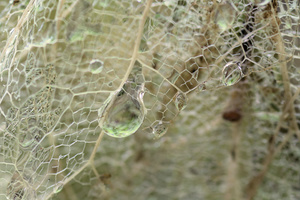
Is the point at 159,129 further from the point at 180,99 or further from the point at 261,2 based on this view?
the point at 261,2

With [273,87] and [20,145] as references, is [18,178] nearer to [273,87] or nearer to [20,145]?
[20,145]

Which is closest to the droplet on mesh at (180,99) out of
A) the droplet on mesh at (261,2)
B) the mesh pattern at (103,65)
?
the mesh pattern at (103,65)

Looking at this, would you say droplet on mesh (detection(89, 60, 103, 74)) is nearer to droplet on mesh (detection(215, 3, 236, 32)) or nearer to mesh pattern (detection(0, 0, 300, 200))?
mesh pattern (detection(0, 0, 300, 200))

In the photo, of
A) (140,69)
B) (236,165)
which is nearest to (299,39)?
(140,69)

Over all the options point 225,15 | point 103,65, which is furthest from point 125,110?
point 225,15

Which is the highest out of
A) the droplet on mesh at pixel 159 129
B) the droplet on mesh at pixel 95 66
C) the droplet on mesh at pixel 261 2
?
the droplet on mesh at pixel 261 2

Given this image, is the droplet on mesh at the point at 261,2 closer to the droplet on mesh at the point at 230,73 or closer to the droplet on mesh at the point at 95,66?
the droplet on mesh at the point at 230,73

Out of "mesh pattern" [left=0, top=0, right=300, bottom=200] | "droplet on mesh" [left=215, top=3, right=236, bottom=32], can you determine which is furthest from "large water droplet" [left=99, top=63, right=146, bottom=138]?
"droplet on mesh" [left=215, top=3, right=236, bottom=32]
